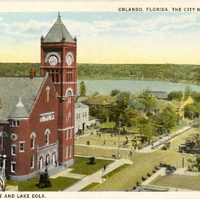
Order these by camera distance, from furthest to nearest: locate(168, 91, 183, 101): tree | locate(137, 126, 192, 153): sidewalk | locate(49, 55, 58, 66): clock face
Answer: locate(137, 126, 192, 153): sidewalk, locate(168, 91, 183, 101): tree, locate(49, 55, 58, 66): clock face

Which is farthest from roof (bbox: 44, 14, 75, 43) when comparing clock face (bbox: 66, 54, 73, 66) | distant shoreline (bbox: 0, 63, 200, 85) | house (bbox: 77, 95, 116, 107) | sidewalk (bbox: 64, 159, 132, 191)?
sidewalk (bbox: 64, 159, 132, 191)

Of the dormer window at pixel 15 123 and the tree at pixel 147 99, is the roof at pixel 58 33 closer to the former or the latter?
the dormer window at pixel 15 123

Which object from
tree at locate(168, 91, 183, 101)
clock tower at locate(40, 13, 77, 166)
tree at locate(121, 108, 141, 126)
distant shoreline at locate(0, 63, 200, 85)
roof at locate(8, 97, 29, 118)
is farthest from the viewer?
tree at locate(121, 108, 141, 126)

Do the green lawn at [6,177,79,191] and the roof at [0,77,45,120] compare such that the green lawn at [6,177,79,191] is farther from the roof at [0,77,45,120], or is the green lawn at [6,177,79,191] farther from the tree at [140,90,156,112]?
the tree at [140,90,156,112]
